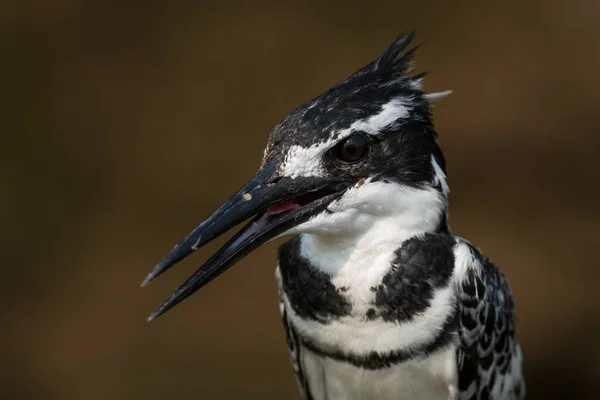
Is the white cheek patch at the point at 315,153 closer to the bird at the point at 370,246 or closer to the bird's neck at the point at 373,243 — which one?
the bird at the point at 370,246

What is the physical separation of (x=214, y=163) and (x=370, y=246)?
5.86 feet

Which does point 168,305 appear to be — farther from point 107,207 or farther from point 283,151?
point 107,207

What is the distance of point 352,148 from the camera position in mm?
→ 1397

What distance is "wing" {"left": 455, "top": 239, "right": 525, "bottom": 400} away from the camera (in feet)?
5.08

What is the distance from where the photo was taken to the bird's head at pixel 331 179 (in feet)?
4.56

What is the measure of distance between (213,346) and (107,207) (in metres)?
0.71

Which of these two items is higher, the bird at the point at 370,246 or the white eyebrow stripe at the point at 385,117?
the white eyebrow stripe at the point at 385,117

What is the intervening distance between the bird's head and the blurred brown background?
5.31 ft

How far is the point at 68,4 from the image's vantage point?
314 cm

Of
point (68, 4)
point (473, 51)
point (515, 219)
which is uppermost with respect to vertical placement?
point (68, 4)

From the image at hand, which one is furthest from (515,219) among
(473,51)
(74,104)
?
(74,104)

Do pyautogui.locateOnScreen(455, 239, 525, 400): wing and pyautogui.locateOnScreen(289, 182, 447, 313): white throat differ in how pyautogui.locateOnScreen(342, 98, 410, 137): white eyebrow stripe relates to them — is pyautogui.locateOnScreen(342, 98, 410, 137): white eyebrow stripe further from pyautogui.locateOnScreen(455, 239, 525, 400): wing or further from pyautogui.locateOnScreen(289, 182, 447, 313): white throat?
pyautogui.locateOnScreen(455, 239, 525, 400): wing

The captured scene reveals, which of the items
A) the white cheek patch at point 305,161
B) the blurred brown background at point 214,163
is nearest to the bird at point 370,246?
the white cheek patch at point 305,161

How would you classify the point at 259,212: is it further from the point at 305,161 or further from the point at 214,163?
the point at 214,163
